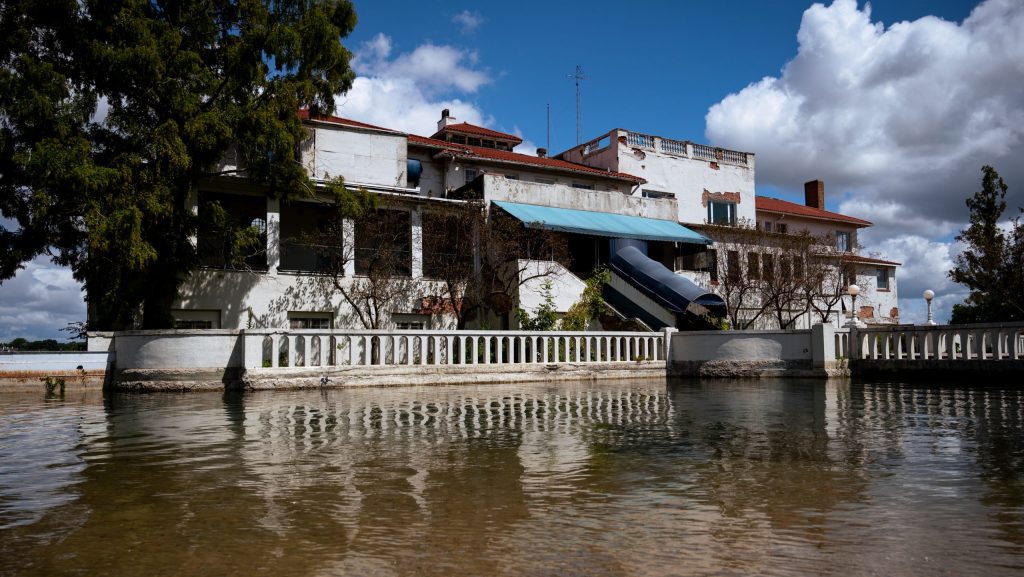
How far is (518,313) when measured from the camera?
2642 cm

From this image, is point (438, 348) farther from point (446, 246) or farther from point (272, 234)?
point (272, 234)

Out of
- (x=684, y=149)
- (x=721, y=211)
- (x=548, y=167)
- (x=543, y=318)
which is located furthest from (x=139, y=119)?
(x=721, y=211)

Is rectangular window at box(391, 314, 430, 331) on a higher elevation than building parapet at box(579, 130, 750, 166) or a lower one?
lower

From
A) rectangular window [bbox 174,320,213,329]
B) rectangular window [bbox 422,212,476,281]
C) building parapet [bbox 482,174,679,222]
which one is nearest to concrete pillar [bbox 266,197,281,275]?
rectangular window [bbox 174,320,213,329]

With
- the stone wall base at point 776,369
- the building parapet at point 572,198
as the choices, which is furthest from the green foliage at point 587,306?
the stone wall base at point 776,369

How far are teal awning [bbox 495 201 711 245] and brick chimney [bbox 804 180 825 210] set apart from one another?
20058 millimetres

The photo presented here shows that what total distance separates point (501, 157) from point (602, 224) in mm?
6230

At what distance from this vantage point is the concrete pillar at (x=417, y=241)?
26.9m

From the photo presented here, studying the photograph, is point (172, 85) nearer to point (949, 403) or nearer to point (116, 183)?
point (116, 183)

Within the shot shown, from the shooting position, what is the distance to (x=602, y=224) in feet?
98.6

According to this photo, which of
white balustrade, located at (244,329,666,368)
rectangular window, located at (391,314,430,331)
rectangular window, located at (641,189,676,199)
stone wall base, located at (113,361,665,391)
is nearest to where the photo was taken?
stone wall base, located at (113,361,665,391)

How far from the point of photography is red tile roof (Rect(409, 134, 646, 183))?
3170 cm

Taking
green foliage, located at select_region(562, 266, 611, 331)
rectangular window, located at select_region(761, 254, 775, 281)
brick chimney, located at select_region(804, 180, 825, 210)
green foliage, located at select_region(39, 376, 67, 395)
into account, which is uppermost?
brick chimney, located at select_region(804, 180, 825, 210)

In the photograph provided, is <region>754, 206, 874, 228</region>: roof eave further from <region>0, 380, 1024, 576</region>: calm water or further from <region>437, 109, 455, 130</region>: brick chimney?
<region>0, 380, 1024, 576</region>: calm water
